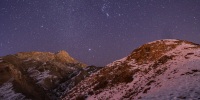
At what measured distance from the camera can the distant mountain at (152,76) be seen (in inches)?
869

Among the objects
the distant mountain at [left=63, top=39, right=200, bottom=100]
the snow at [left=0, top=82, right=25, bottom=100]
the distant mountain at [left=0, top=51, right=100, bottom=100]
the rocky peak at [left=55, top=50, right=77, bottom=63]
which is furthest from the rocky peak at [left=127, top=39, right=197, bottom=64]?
the rocky peak at [left=55, top=50, right=77, bottom=63]

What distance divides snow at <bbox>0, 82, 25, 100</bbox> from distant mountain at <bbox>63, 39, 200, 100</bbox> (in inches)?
482

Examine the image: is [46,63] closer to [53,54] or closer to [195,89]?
[53,54]

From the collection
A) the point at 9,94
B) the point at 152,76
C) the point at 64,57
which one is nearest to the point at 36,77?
the point at 9,94

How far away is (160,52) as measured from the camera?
132ft

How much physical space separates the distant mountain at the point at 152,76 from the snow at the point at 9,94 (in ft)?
40.2

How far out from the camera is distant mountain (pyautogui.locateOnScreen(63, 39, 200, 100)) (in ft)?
72.4

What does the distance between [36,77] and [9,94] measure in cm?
3906

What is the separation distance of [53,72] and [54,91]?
17.4 metres

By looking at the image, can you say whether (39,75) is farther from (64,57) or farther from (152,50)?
(152,50)

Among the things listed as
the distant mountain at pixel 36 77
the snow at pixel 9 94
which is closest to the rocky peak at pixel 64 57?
the distant mountain at pixel 36 77

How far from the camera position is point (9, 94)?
46656 millimetres

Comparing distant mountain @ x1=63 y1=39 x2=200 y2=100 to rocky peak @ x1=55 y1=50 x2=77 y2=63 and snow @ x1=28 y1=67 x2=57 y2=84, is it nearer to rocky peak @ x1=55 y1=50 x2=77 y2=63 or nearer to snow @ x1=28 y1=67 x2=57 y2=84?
snow @ x1=28 y1=67 x2=57 y2=84

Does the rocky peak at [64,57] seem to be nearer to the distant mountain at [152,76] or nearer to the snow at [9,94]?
the snow at [9,94]
